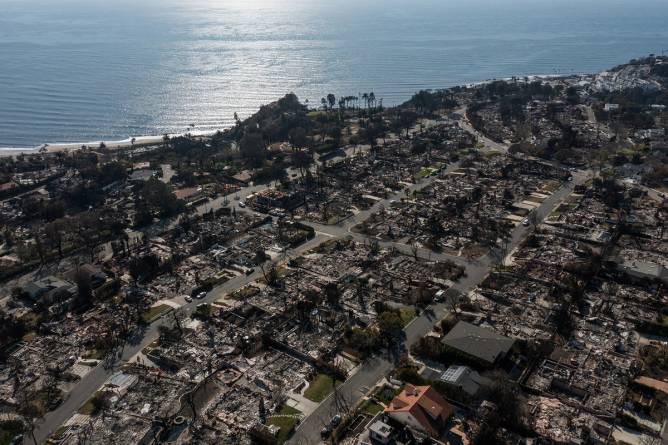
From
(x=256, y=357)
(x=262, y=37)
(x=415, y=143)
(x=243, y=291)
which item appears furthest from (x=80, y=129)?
(x=262, y=37)

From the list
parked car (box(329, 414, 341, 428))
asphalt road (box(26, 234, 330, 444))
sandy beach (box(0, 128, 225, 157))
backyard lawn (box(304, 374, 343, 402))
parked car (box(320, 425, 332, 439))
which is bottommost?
sandy beach (box(0, 128, 225, 157))

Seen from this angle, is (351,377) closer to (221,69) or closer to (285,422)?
(285,422)

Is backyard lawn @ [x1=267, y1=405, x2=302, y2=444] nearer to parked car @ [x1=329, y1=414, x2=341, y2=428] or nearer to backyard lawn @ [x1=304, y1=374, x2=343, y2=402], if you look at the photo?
backyard lawn @ [x1=304, y1=374, x2=343, y2=402]

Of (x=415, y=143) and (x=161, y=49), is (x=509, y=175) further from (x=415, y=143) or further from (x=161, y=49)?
(x=161, y=49)

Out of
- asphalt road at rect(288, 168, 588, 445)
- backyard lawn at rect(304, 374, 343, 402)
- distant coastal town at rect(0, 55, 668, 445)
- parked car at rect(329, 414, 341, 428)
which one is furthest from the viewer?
backyard lawn at rect(304, 374, 343, 402)

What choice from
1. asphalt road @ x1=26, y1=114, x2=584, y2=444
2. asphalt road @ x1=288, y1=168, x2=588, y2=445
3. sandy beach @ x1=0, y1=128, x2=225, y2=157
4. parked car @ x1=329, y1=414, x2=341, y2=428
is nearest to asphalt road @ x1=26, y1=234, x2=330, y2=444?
asphalt road @ x1=26, y1=114, x2=584, y2=444

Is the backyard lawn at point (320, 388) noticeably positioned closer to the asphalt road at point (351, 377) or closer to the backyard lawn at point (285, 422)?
the asphalt road at point (351, 377)

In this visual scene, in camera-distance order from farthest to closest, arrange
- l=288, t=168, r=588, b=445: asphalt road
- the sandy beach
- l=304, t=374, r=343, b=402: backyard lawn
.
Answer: the sandy beach, l=304, t=374, r=343, b=402: backyard lawn, l=288, t=168, r=588, b=445: asphalt road

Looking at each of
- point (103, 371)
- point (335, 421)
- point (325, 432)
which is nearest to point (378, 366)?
point (335, 421)

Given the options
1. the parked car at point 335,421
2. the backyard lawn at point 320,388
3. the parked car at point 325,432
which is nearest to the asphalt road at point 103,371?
the backyard lawn at point 320,388
